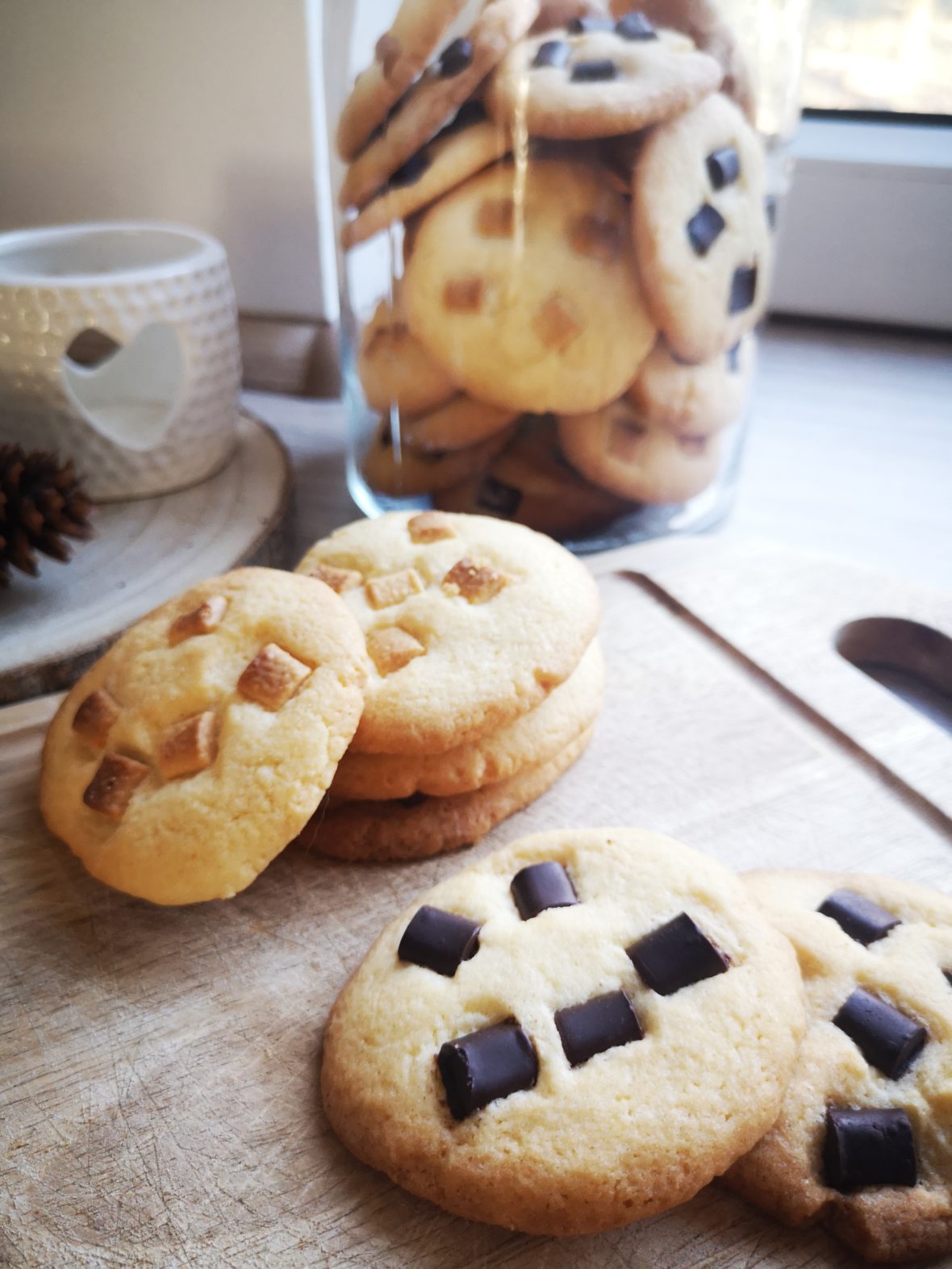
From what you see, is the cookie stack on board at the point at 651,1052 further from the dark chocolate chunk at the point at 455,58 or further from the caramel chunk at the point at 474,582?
the dark chocolate chunk at the point at 455,58

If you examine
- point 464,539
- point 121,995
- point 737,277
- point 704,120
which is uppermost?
point 704,120

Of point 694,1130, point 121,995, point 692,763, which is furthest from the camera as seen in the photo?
point 692,763

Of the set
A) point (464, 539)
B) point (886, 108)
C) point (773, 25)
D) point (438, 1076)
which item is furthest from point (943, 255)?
point (438, 1076)

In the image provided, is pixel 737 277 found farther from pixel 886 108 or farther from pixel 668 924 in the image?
pixel 886 108

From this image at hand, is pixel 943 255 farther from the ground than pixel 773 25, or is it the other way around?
pixel 773 25

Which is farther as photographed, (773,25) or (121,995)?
(773,25)

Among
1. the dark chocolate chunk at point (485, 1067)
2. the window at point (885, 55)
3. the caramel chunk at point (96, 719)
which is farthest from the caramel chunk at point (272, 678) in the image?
the window at point (885, 55)

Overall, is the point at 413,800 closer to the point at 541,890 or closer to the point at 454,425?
the point at 541,890
